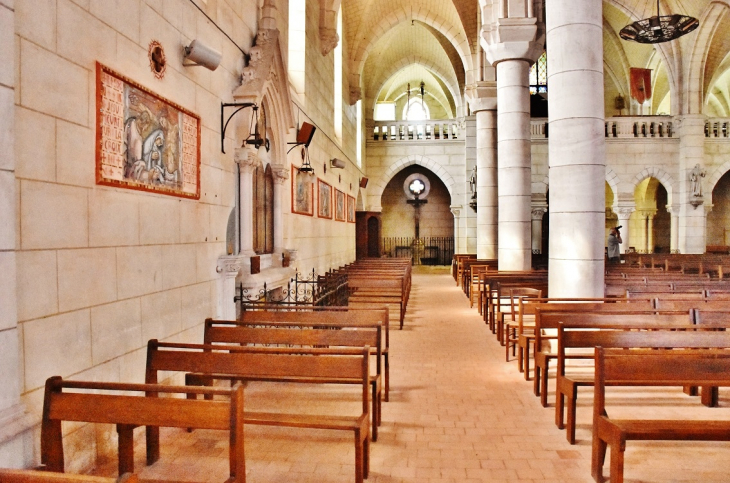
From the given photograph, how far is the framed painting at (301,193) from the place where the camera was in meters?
9.52

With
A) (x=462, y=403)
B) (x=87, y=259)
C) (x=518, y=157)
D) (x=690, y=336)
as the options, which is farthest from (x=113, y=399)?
(x=518, y=157)

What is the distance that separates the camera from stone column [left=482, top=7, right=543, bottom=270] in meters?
10.9

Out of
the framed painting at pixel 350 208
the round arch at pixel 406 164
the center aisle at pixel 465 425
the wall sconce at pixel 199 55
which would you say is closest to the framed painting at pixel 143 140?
the wall sconce at pixel 199 55

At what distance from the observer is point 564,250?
22.2 feet

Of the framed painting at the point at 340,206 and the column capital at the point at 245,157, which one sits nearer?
the column capital at the point at 245,157

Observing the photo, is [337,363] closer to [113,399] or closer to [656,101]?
[113,399]

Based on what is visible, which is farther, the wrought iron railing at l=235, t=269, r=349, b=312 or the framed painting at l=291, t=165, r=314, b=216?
the framed painting at l=291, t=165, r=314, b=216

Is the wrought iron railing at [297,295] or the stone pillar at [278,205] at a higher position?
the stone pillar at [278,205]

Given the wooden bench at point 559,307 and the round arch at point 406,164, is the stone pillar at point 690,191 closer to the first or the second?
the round arch at point 406,164

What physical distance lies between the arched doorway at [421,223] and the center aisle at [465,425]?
18.8 m

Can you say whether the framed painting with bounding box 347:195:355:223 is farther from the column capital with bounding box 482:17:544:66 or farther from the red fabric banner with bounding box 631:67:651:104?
the red fabric banner with bounding box 631:67:651:104

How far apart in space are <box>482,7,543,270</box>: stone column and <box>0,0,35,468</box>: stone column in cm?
977

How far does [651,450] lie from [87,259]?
4205 millimetres

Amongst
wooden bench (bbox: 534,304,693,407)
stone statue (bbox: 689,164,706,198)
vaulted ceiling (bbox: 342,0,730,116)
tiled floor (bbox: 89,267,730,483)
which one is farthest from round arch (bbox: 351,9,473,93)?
tiled floor (bbox: 89,267,730,483)
